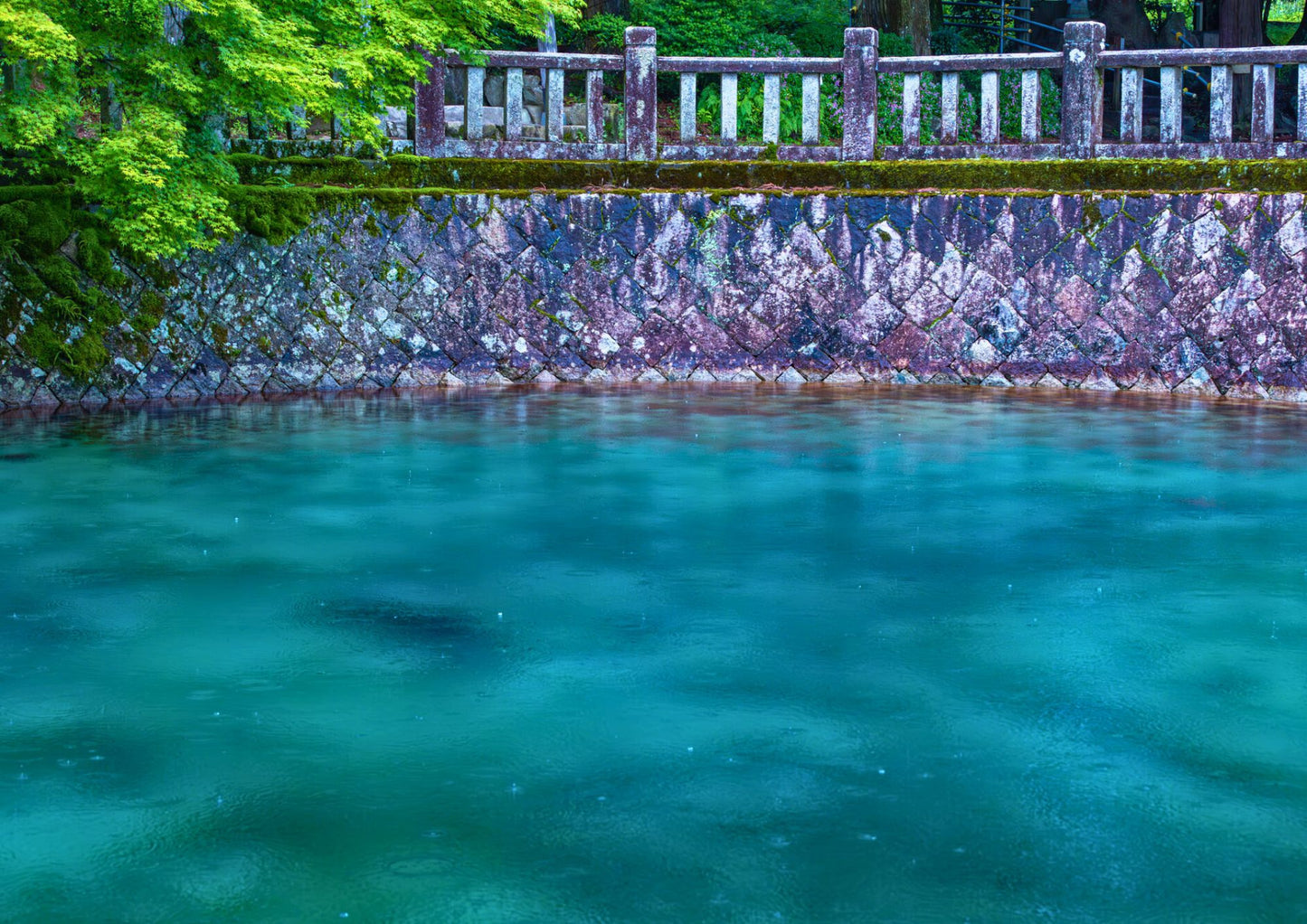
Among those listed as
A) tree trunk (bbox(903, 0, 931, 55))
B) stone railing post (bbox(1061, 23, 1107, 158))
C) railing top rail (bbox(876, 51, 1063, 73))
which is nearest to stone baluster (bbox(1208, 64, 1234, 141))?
stone railing post (bbox(1061, 23, 1107, 158))

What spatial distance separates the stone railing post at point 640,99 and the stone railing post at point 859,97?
1.73m

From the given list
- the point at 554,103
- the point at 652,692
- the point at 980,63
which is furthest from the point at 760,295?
the point at 652,692

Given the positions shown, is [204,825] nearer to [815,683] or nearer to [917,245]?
[815,683]

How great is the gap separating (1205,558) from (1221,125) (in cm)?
740

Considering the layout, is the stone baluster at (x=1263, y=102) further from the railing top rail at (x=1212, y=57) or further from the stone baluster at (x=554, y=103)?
the stone baluster at (x=554, y=103)

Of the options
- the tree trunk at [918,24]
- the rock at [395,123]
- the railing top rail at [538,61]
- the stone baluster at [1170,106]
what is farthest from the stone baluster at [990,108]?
the tree trunk at [918,24]

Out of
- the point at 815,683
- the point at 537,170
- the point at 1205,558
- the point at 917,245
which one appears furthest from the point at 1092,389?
the point at 815,683

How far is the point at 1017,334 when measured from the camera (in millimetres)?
12703

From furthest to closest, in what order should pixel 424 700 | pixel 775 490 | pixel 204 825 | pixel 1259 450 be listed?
pixel 1259 450, pixel 775 490, pixel 424 700, pixel 204 825

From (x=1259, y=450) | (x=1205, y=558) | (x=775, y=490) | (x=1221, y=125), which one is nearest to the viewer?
(x=1205, y=558)

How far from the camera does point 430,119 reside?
13.1m

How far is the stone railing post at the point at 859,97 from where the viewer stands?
13031 mm

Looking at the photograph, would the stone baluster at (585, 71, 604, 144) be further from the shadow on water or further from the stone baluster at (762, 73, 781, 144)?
the shadow on water

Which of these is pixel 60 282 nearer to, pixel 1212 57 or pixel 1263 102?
pixel 1212 57
